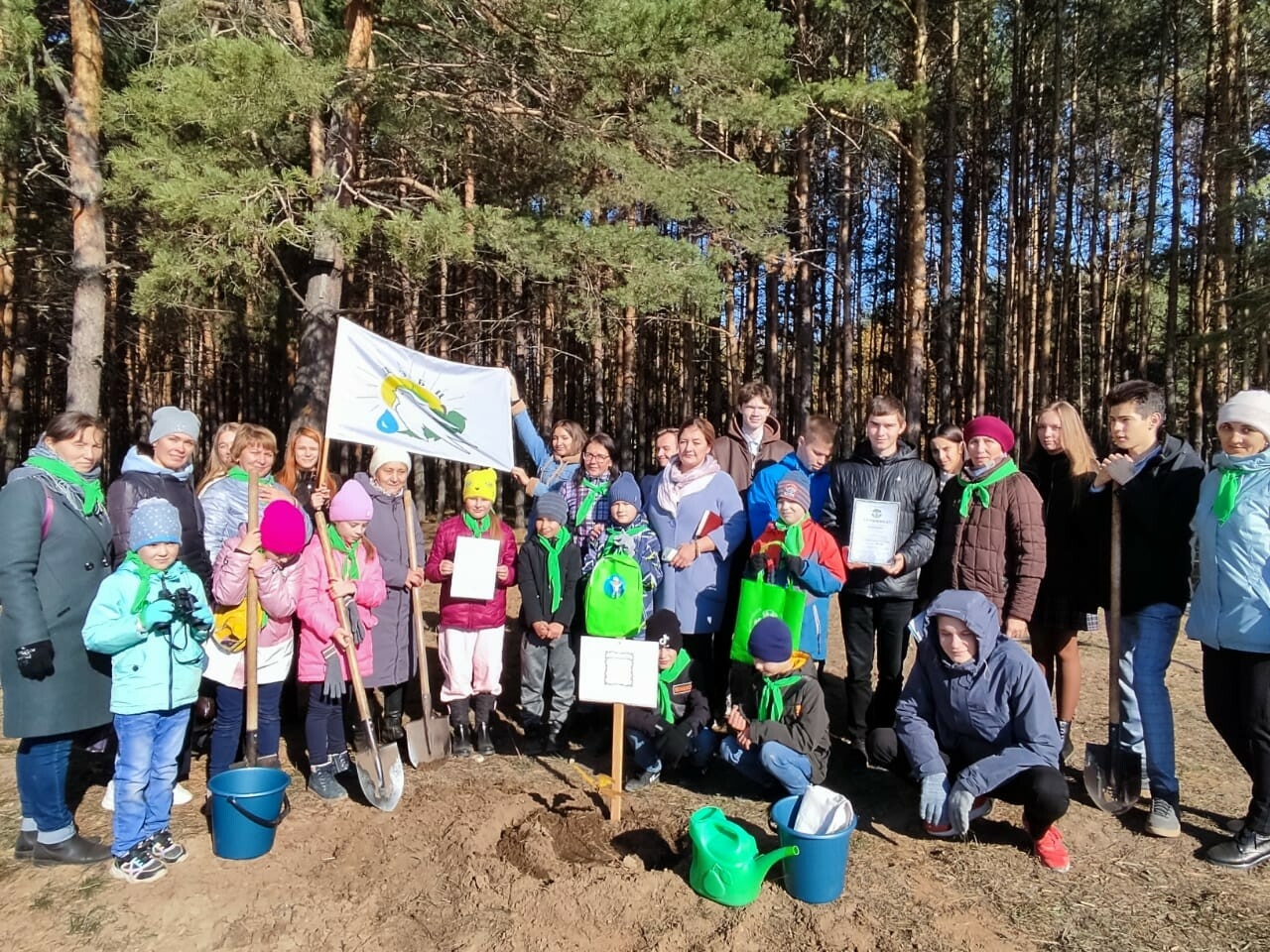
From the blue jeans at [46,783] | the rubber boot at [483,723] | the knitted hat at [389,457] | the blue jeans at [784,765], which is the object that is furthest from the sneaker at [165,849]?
the blue jeans at [784,765]

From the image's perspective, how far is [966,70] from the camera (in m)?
19.5

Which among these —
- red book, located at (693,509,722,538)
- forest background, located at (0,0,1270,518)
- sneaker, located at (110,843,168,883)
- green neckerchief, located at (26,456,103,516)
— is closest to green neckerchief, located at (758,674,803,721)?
red book, located at (693,509,722,538)

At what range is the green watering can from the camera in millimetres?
3154

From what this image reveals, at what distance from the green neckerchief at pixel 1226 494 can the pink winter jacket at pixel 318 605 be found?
419cm

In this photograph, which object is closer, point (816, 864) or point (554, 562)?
point (816, 864)

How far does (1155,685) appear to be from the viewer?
3.96m

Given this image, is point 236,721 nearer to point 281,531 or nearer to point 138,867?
point 138,867

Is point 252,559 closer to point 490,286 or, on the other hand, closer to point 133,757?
point 133,757

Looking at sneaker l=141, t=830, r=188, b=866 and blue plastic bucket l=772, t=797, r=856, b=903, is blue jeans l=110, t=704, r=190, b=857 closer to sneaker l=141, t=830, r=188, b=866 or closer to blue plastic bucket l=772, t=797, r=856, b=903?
sneaker l=141, t=830, r=188, b=866

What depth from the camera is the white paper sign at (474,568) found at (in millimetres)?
4755

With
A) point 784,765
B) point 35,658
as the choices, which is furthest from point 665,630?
point 35,658

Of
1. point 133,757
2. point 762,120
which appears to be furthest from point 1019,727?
point 762,120

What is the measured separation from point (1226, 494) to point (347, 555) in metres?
4.33

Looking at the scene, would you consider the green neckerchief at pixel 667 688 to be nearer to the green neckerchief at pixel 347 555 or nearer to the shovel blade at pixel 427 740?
the shovel blade at pixel 427 740
